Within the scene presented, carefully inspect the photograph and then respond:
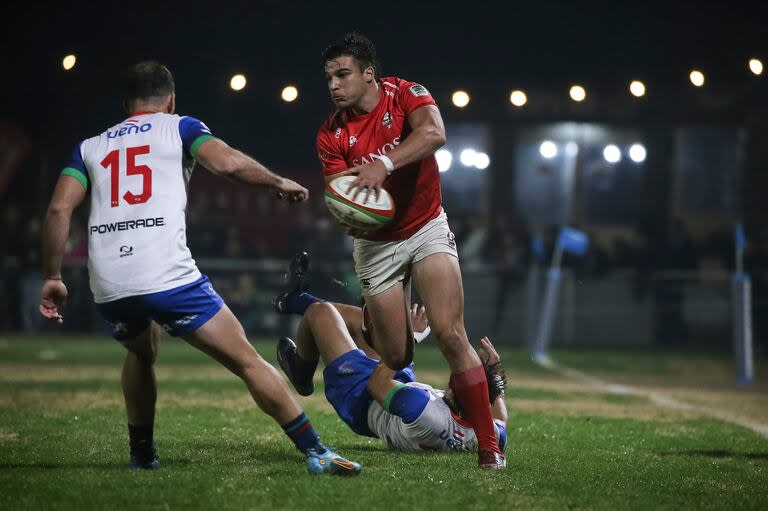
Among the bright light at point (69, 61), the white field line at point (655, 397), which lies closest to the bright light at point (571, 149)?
Answer: the white field line at point (655, 397)

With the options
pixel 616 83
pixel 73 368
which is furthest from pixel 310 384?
pixel 616 83

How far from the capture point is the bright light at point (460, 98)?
1568 centimetres

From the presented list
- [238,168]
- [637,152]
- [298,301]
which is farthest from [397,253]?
[637,152]

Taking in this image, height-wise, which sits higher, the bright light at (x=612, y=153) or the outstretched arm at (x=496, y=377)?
the bright light at (x=612, y=153)

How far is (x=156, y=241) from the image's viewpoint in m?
5.51

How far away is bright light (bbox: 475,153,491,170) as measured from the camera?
26453 millimetres

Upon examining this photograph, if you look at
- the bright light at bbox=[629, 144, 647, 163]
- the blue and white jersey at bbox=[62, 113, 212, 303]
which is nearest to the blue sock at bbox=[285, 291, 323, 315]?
the blue and white jersey at bbox=[62, 113, 212, 303]

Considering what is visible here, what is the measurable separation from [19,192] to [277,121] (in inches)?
222

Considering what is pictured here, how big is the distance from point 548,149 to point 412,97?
813 inches

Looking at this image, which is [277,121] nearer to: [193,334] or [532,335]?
[532,335]

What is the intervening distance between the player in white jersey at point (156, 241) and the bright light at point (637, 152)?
862 inches

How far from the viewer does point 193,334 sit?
5.53 metres

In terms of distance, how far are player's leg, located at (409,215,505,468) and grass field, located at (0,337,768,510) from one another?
0.27m

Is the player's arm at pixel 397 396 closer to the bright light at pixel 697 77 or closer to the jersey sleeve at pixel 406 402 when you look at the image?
the jersey sleeve at pixel 406 402
